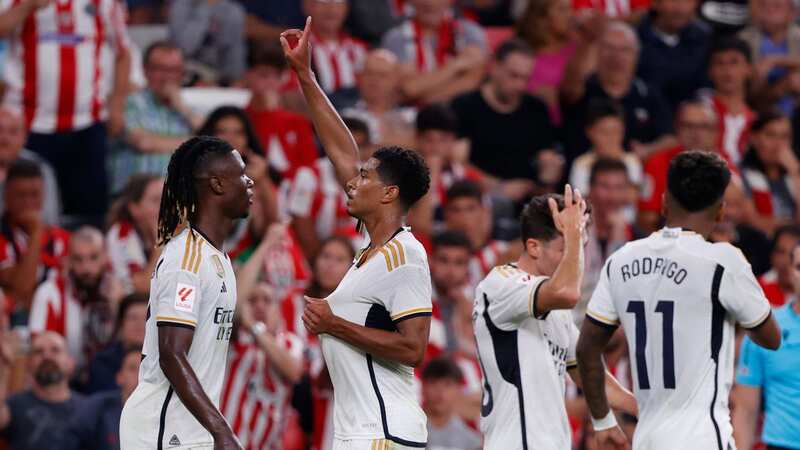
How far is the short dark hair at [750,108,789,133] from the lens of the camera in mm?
13781

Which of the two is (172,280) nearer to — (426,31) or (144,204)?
(144,204)

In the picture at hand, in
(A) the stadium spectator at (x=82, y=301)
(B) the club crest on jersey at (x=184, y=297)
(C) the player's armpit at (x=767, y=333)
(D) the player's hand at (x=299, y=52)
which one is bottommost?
(A) the stadium spectator at (x=82, y=301)

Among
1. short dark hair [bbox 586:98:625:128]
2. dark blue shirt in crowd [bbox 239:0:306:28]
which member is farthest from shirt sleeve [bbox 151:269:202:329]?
dark blue shirt in crowd [bbox 239:0:306:28]

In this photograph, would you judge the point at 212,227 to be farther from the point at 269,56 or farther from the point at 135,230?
the point at 269,56

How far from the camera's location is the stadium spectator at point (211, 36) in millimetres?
13906

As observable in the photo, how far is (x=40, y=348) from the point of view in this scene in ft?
34.0

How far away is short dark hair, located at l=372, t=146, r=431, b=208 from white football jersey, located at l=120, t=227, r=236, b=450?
845mm

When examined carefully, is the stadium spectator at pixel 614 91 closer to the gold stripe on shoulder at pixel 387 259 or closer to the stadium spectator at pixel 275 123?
the stadium spectator at pixel 275 123

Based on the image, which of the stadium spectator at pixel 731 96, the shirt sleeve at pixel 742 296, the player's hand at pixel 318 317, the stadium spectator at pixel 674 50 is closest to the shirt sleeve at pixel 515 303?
the shirt sleeve at pixel 742 296

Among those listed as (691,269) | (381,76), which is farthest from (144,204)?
(691,269)

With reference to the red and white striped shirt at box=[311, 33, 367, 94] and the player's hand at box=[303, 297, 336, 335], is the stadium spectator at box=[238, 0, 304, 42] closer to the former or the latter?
the red and white striped shirt at box=[311, 33, 367, 94]

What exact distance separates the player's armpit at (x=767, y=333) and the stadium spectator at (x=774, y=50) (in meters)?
8.35

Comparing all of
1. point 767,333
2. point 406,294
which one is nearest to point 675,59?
point 767,333

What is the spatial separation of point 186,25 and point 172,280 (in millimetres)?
7609
